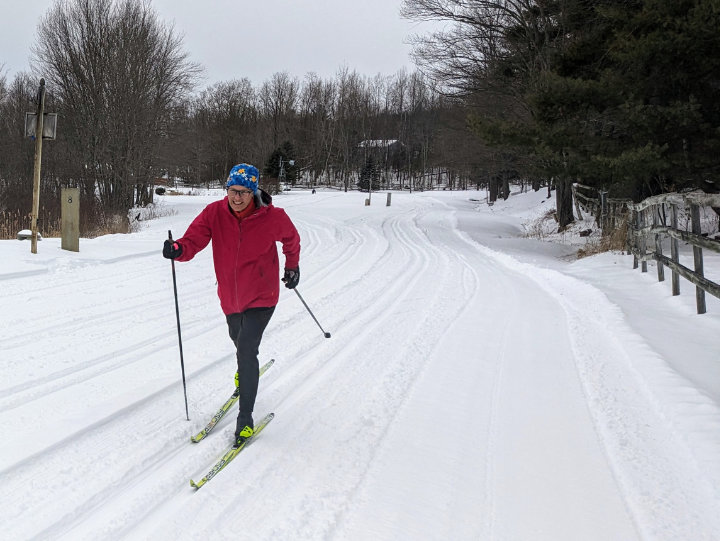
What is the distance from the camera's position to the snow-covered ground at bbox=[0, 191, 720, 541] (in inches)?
105

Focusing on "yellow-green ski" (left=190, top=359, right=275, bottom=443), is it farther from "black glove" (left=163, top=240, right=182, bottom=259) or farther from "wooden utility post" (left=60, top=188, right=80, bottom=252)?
"wooden utility post" (left=60, top=188, right=80, bottom=252)

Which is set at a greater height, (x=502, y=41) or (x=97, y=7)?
(x=97, y=7)

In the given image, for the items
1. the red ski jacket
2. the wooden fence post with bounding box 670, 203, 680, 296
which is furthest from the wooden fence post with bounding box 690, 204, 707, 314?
the red ski jacket

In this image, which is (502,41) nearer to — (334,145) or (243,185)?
(243,185)

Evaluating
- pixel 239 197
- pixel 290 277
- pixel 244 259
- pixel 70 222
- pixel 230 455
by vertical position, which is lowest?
pixel 230 455

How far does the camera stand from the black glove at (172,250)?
3387 millimetres

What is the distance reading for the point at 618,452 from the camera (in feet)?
10.9

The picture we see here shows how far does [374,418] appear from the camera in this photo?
12.6 feet

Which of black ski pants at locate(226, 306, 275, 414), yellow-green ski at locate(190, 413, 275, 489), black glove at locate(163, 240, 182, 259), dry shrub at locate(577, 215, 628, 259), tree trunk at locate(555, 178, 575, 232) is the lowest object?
yellow-green ski at locate(190, 413, 275, 489)

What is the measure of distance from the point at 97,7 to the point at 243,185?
26.8m

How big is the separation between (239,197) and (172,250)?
55 cm

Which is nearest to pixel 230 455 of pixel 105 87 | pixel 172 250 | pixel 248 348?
pixel 248 348

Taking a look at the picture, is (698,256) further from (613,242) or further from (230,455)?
(613,242)

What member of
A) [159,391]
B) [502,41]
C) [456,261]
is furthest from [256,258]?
[502,41]
